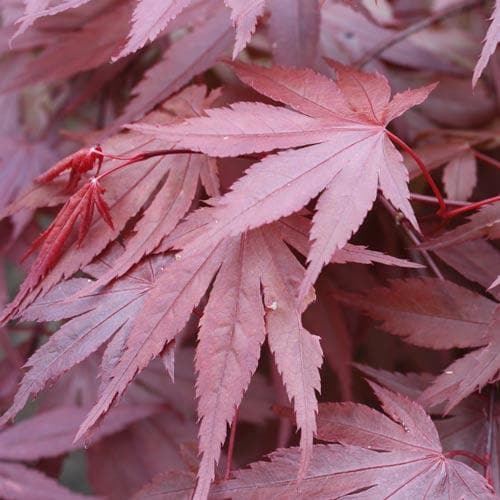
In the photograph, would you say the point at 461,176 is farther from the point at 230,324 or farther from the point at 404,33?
the point at 230,324

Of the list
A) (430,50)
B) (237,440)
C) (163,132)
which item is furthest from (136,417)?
(430,50)

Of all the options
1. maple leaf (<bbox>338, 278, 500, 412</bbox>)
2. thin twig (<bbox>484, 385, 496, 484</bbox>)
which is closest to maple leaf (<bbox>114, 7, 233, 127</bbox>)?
maple leaf (<bbox>338, 278, 500, 412</bbox>)

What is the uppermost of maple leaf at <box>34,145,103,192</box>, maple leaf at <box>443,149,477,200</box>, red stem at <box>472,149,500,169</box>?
maple leaf at <box>34,145,103,192</box>

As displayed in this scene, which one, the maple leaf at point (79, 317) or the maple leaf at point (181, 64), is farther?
the maple leaf at point (181, 64)

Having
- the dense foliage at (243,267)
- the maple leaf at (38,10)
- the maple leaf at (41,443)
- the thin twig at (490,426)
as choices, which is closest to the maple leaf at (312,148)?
the dense foliage at (243,267)

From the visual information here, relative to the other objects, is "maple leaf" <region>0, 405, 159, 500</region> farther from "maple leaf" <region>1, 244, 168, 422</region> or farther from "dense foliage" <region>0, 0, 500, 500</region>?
"maple leaf" <region>1, 244, 168, 422</region>

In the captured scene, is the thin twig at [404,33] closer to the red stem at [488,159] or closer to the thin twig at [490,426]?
the red stem at [488,159]

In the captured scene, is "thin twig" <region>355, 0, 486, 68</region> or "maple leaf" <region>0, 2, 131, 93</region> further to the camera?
"thin twig" <region>355, 0, 486, 68</region>

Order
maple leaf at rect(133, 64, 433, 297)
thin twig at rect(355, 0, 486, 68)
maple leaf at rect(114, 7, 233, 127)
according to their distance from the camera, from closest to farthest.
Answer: maple leaf at rect(133, 64, 433, 297) < maple leaf at rect(114, 7, 233, 127) < thin twig at rect(355, 0, 486, 68)
